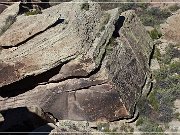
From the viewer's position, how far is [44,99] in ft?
71.1

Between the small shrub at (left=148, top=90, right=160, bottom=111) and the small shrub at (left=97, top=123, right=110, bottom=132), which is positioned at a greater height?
the small shrub at (left=148, top=90, right=160, bottom=111)

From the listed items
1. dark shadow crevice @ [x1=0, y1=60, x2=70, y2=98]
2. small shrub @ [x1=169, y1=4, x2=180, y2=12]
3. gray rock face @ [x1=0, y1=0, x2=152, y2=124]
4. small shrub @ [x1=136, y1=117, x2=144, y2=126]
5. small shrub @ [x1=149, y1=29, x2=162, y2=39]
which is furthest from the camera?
small shrub @ [x1=169, y1=4, x2=180, y2=12]

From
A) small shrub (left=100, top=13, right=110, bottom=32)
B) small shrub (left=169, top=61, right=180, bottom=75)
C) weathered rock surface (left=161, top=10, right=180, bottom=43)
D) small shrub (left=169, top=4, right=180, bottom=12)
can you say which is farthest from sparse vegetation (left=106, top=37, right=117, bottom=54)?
small shrub (left=169, top=4, right=180, bottom=12)

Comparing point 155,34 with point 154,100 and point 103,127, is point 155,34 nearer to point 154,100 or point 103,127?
point 154,100

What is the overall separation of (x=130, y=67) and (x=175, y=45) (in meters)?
5.80

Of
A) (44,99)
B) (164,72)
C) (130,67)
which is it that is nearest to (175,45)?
(164,72)

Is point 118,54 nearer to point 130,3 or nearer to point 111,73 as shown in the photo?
point 111,73

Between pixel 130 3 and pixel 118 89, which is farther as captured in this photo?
pixel 130 3

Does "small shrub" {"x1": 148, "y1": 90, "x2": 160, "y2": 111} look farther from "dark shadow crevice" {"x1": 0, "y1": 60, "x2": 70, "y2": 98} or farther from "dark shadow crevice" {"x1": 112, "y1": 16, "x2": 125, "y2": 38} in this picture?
"dark shadow crevice" {"x1": 0, "y1": 60, "x2": 70, "y2": 98}

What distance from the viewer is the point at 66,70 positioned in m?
21.0

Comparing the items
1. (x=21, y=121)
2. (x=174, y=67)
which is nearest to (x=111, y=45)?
(x=174, y=67)

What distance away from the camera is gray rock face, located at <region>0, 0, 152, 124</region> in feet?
68.2

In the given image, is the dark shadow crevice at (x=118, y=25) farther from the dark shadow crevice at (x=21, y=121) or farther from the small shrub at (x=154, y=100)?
the dark shadow crevice at (x=21, y=121)

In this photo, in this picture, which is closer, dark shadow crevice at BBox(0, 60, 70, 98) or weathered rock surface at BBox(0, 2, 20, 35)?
dark shadow crevice at BBox(0, 60, 70, 98)
